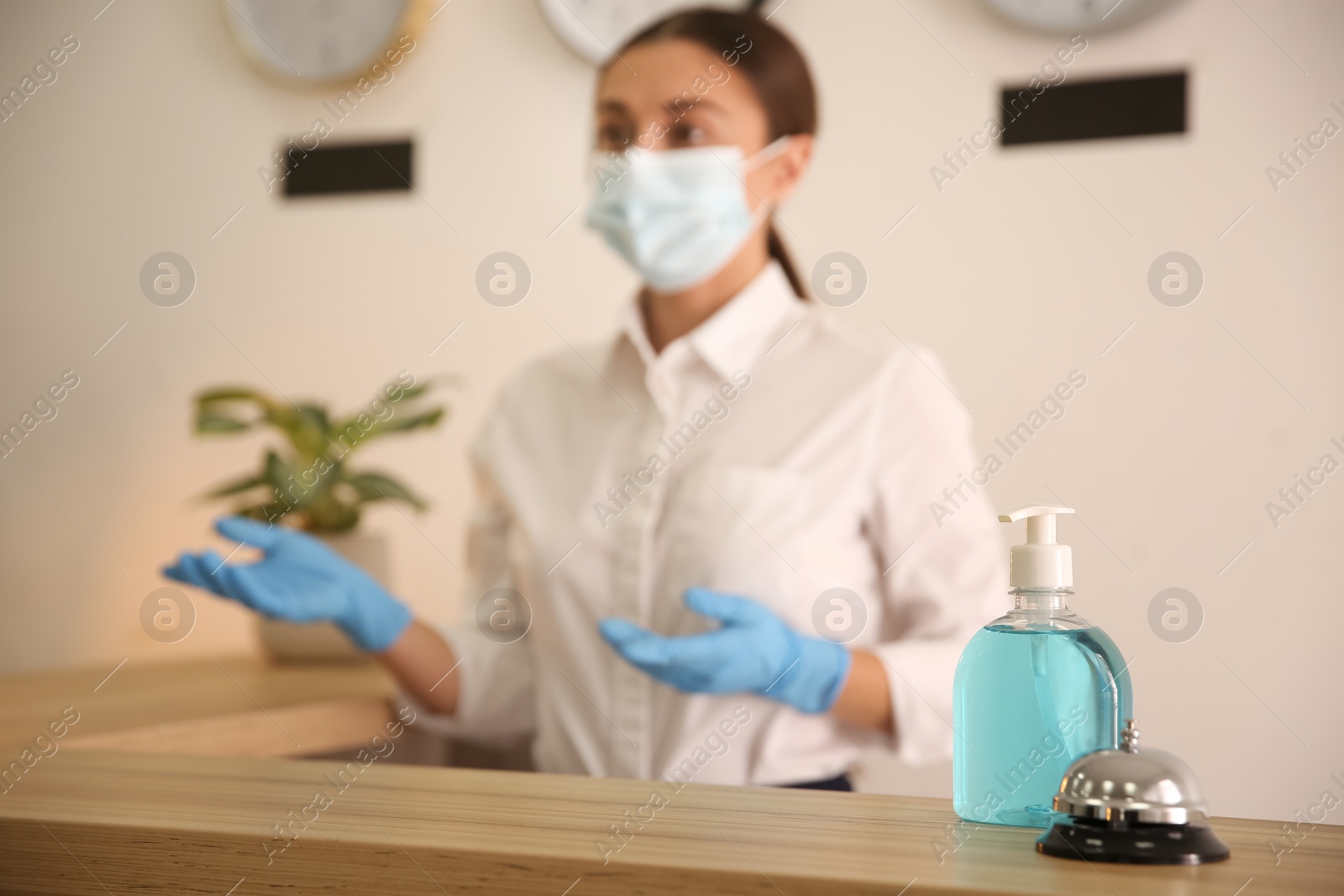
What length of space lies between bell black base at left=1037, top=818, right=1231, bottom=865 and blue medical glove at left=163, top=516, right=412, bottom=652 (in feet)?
2.60

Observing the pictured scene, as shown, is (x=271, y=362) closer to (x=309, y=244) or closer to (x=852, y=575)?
(x=309, y=244)

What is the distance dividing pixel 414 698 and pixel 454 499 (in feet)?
1.97

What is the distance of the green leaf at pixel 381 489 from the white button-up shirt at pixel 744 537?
0.37m

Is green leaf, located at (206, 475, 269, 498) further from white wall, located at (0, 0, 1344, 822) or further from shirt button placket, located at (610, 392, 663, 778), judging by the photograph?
shirt button placket, located at (610, 392, 663, 778)

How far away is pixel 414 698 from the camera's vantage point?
117cm

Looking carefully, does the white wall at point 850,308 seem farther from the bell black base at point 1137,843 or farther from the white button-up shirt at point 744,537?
the bell black base at point 1137,843

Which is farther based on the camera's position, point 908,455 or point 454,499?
point 454,499

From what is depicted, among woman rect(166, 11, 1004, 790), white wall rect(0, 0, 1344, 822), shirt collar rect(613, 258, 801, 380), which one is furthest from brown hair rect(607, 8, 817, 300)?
white wall rect(0, 0, 1344, 822)

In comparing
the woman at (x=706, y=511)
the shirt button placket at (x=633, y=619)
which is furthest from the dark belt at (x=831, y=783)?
the shirt button placket at (x=633, y=619)

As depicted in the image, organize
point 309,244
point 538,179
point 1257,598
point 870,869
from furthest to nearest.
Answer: point 309,244, point 538,179, point 1257,598, point 870,869

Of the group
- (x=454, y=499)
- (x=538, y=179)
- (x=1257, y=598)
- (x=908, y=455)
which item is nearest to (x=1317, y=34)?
(x=1257, y=598)

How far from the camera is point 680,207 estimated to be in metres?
1.19

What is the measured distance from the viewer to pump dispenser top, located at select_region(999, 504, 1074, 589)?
1.51 feet

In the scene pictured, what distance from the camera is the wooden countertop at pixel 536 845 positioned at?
38cm
